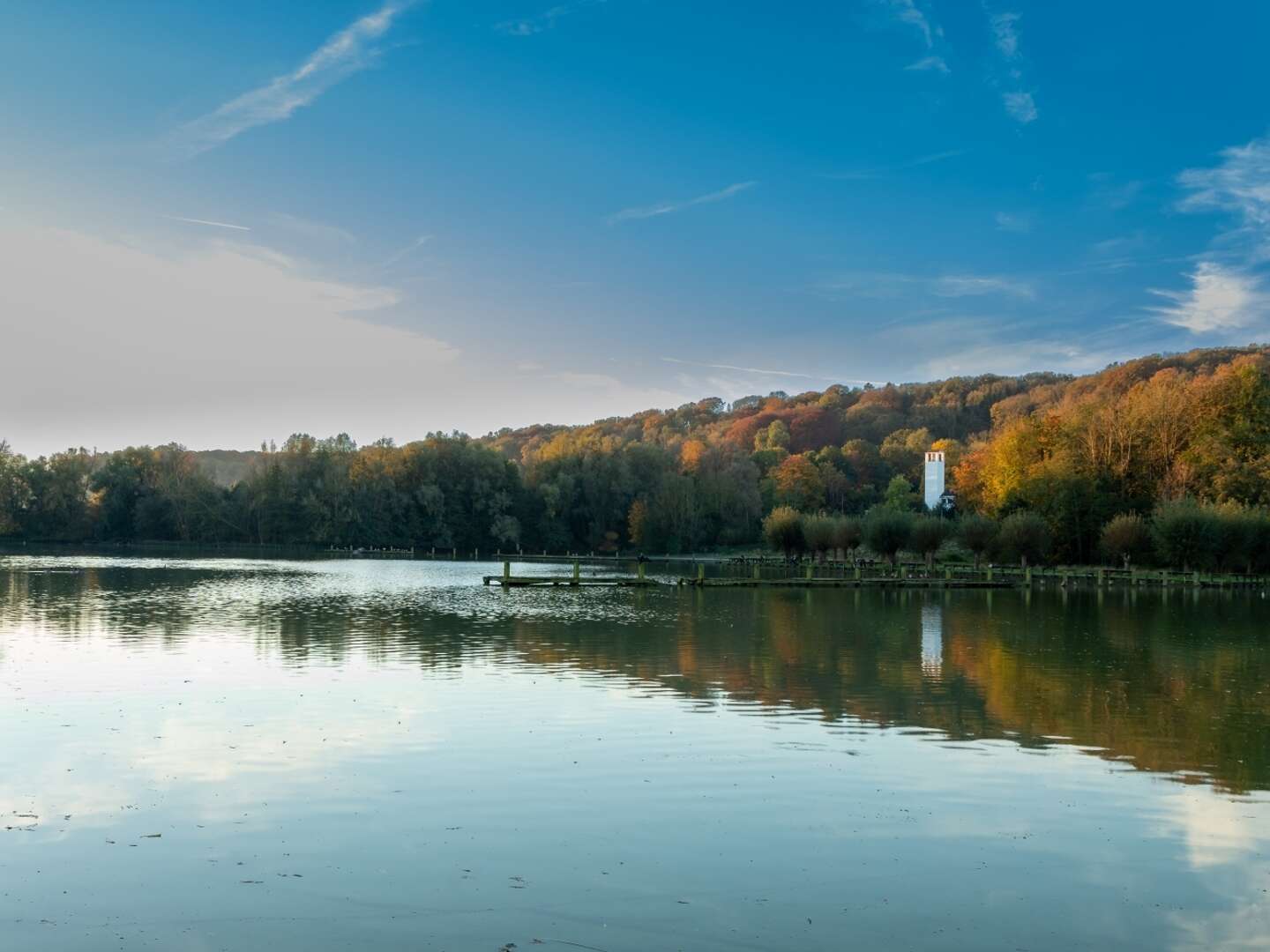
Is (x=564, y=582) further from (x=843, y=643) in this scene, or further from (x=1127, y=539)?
(x=1127, y=539)

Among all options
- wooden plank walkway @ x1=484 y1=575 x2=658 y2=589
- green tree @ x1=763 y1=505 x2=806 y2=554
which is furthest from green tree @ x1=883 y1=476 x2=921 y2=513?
wooden plank walkway @ x1=484 y1=575 x2=658 y2=589

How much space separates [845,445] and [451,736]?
Result: 120 metres

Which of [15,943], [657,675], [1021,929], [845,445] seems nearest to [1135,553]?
[657,675]

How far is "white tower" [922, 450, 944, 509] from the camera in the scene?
4218 inches

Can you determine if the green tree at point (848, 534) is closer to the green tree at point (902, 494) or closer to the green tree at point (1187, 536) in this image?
the green tree at point (1187, 536)

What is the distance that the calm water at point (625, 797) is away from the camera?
7.54m

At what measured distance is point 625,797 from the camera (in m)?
10.8

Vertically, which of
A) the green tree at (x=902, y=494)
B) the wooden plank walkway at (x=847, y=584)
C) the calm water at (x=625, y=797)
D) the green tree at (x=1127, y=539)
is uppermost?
the green tree at (x=902, y=494)

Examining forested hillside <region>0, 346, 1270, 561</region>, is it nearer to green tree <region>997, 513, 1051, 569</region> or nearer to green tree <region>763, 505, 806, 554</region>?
green tree <region>763, 505, 806, 554</region>

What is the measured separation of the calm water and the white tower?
84.3 m

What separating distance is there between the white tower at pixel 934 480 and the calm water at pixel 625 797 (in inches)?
3317

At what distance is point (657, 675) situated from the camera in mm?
19766

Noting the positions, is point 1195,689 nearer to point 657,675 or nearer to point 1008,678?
point 1008,678

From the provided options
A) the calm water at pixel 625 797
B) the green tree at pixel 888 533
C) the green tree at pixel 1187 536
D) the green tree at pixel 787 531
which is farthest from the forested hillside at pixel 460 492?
the calm water at pixel 625 797
